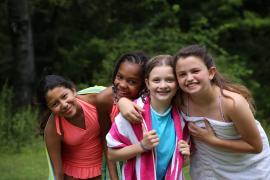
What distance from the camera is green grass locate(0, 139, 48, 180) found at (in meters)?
6.82

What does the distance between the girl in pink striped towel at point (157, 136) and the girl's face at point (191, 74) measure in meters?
0.06

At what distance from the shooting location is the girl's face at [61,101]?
3.63 metres

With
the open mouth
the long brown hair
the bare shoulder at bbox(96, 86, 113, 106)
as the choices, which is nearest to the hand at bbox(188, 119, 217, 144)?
the long brown hair

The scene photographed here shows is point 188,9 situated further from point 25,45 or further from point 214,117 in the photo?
point 214,117

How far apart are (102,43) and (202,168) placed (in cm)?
1056

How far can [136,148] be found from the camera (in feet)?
10.2

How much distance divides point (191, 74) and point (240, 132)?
0.48m

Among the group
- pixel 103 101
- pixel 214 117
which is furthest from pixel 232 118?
pixel 103 101

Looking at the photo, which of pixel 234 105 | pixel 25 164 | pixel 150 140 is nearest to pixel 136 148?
pixel 150 140

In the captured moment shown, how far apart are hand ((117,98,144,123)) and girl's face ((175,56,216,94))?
0.30 meters

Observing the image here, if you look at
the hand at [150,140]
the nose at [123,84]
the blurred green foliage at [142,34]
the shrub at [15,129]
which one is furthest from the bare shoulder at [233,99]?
the blurred green foliage at [142,34]

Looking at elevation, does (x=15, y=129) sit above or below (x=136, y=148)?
below

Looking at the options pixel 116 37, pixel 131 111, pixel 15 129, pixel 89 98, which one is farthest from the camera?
pixel 116 37

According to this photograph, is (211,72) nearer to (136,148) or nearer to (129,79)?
(129,79)
